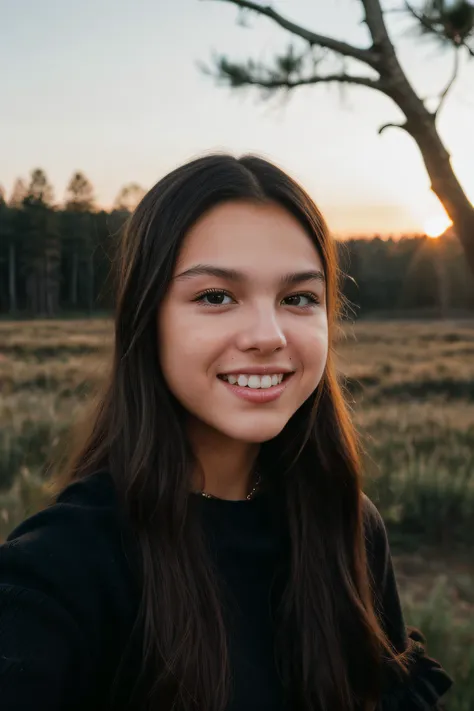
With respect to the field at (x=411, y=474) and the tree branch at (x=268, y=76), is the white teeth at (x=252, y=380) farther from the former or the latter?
the tree branch at (x=268, y=76)

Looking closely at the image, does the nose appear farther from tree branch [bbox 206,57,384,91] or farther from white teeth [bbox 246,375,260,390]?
tree branch [bbox 206,57,384,91]

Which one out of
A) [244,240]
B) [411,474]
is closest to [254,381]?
[244,240]

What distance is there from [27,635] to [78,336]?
19.9m

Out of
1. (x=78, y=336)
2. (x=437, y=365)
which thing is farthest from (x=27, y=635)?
(x=78, y=336)

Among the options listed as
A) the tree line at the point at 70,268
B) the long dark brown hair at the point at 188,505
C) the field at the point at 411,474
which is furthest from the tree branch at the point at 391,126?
the tree line at the point at 70,268

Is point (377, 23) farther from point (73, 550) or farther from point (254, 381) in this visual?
point (73, 550)

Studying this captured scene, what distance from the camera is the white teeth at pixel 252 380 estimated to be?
1.32m

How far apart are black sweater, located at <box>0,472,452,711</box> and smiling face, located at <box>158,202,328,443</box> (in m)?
0.22

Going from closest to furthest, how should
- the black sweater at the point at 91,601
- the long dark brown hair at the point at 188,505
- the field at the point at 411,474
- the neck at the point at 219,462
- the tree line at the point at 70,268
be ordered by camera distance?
1. the black sweater at the point at 91,601
2. the long dark brown hair at the point at 188,505
3. the neck at the point at 219,462
4. the field at the point at 411,474
5. the tree line at the point at 70,268

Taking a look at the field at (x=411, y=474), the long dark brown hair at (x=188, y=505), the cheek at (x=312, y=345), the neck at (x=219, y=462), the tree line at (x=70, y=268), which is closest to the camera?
the long dark brown hair at (x=188, y=505)

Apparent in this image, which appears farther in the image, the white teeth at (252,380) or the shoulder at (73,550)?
the white teeth at (252,380)

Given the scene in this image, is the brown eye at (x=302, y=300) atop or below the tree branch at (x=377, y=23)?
below

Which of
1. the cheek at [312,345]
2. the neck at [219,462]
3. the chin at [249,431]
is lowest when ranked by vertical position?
the neck at [219,462]

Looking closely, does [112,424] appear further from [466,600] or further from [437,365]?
[437,365]
